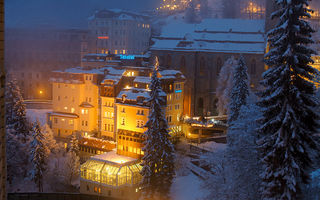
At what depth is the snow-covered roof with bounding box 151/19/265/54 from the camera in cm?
8381

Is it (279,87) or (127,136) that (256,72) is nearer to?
(127,136)

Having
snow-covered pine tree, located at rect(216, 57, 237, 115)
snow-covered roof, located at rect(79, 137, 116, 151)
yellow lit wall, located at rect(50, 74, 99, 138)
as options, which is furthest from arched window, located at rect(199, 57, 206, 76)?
snow-covered roof, located at rect(79, 137, 116, 151)

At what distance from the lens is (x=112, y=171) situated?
169 ft

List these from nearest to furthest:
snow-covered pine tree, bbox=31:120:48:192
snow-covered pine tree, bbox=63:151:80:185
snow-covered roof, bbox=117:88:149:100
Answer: snow-covered pine tree, bbox=31:120:48:192 < snow-covered pine tree, bbox=63:151:80:185 < snow-covered roof, bbox=117:88:149:100

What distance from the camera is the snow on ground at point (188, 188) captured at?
44812mm

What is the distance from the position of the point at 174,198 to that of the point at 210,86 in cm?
4265

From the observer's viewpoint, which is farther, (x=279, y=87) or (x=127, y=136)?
(x=127, y=136)

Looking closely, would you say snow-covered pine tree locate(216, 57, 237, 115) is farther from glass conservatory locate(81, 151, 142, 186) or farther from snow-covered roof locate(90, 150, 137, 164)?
glass conservatory locate(81, 151, 142, 186)

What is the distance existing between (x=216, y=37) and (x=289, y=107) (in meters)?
66.0

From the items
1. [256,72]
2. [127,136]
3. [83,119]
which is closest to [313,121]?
[127,136]

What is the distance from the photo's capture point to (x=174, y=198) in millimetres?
45438

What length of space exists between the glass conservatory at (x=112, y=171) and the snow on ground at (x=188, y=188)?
5960mm

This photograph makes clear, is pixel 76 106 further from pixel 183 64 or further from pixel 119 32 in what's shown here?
pixel 119 32

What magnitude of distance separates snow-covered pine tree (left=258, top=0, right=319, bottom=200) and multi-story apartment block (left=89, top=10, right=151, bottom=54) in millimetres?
77901
